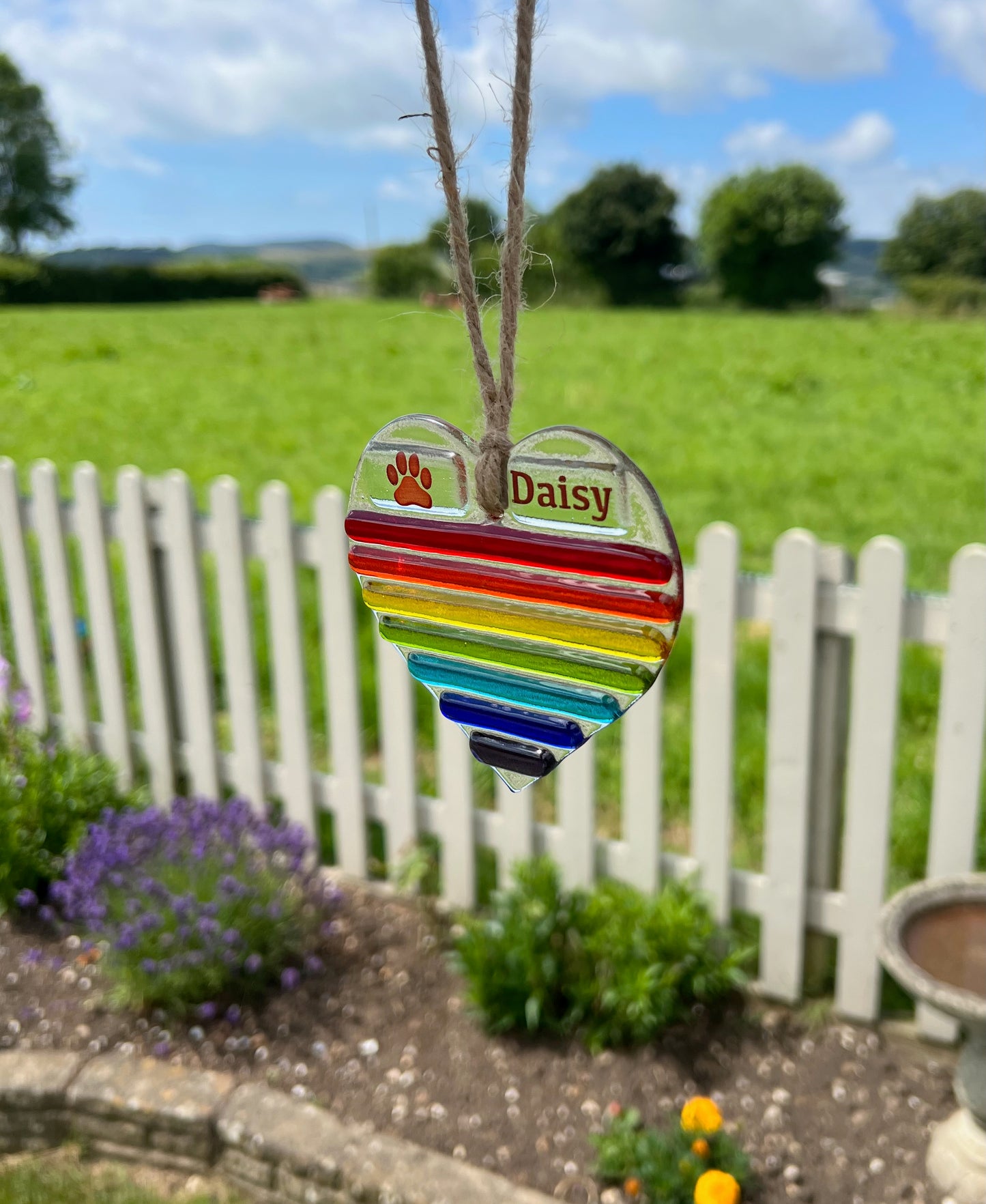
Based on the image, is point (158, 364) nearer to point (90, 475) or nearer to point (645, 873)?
point (90, 475)

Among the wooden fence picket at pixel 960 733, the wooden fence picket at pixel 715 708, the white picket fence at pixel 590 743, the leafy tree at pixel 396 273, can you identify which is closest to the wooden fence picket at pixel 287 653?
the white picket fence at pixel 590 743

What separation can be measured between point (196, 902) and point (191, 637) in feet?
2.97

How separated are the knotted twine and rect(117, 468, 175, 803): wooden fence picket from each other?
2.59 meters

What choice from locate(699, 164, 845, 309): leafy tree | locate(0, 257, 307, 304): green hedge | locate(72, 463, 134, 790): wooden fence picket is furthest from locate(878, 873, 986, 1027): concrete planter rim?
locate(699, 164, 845, 309): leafy tree

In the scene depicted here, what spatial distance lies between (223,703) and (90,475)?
99 cm

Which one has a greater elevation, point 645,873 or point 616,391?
point 616,391

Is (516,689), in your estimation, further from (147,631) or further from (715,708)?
(147,631)

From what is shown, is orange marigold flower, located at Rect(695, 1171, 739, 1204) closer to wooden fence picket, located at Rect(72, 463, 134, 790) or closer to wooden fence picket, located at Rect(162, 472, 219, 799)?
wooden fence picket, located at Rect(162, 472, 219, 799)

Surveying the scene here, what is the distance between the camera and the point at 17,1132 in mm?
2188

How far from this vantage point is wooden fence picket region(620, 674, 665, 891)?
7.84ft

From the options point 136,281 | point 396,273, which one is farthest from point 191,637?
point 396,273

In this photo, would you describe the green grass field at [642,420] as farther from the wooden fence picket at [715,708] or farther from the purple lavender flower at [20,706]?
the purple lavender flower at [20,706]

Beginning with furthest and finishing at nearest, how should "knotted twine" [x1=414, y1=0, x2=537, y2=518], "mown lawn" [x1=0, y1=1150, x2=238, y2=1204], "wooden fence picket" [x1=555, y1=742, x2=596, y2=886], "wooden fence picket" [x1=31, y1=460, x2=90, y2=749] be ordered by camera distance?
1. "wooden fence picket" [x1=31, y1=460, x2=90, y2=749]
2. "wooden fence picket" [x1=555, y1=742, x2=596, y2=886]
3. "mown lawn" [x1=0, y1=1150, x2=238, y2=1204]
4. "knotted twine" [x1=414, y1=0, x2=537, y2=518]

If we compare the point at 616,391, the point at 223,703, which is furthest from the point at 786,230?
the point at 223,703
